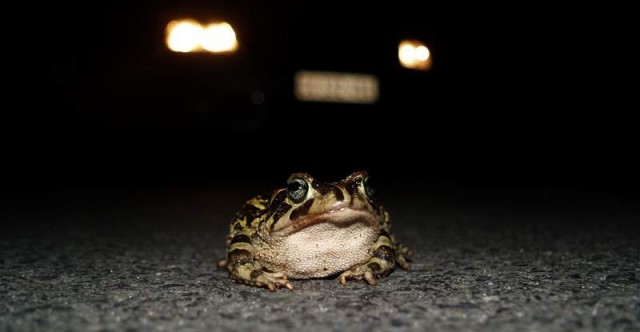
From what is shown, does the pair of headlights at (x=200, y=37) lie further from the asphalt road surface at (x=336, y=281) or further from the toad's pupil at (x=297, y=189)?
the toad's pupil at (x=297, y=189)

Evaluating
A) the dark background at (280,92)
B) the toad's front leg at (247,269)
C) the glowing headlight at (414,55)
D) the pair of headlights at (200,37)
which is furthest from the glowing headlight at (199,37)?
the toad's front leg at (247,269)

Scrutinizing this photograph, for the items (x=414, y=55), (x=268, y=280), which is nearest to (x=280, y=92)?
(x=414, y=55)

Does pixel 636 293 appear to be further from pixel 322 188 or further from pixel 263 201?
pixel 263 201

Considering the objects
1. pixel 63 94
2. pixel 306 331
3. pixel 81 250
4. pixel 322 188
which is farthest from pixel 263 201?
pixel 63 94

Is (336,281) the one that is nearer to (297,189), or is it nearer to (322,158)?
(297,189)

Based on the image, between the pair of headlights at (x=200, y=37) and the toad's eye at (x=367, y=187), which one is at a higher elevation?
the pair of headlights at (x=200, y=37)

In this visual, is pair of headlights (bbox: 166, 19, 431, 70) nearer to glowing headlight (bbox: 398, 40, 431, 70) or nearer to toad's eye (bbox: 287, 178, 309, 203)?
glowing headlight (bbox: 398, 40, 431, 70)

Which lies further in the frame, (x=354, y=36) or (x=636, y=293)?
(x=354, y=36)

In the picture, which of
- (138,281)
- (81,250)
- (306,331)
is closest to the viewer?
(306,331)
